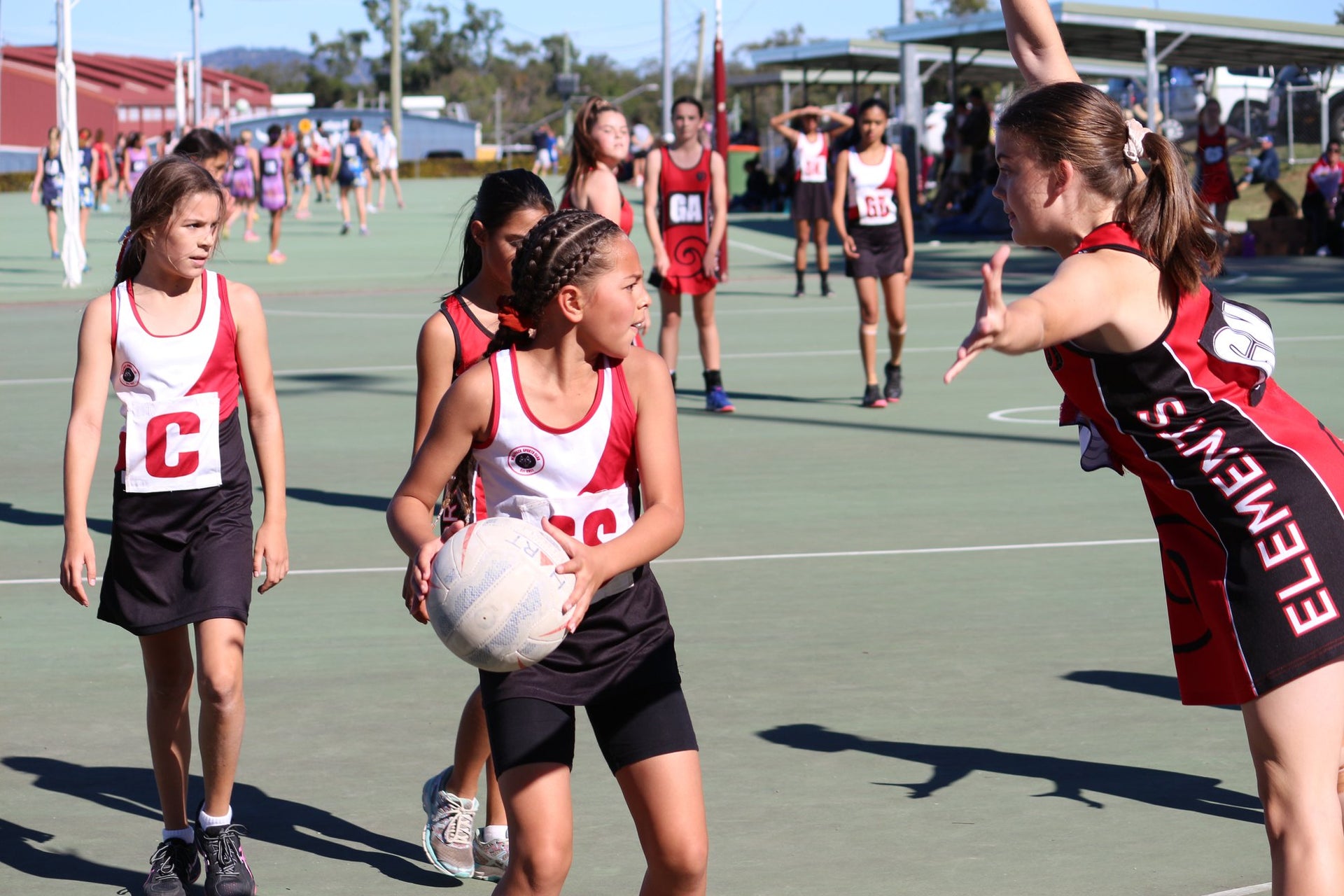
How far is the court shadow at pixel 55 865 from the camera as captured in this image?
14.2ft

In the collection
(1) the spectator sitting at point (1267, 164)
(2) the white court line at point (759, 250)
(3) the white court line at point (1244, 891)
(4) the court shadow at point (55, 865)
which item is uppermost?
(1) the spectator sitting at point (1267, 164)

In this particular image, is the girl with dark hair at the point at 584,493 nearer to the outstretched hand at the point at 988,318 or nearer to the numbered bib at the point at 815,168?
the outstretched hand at the point at 988,318

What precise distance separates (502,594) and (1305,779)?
1.52m

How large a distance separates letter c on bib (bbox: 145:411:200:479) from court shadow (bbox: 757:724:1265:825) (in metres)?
2.03

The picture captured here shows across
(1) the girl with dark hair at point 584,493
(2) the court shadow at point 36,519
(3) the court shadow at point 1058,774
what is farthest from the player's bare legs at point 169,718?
(2) the court shadow at point 36,519

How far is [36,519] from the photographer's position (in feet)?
29.4

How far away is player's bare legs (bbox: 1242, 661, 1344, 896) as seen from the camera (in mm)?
3090

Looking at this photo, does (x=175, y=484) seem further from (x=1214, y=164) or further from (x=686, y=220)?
(x=1214, y=164)

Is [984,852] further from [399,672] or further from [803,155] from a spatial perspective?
[803,155]

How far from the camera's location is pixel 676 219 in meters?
12.5

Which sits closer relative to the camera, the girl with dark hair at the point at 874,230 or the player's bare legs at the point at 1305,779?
the player's bare legs at the point at 1305,779

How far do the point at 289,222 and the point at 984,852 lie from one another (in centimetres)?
3759

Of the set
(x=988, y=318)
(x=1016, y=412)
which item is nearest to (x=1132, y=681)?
(x=988, y=318)

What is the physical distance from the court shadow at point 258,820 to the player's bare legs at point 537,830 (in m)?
1.12
